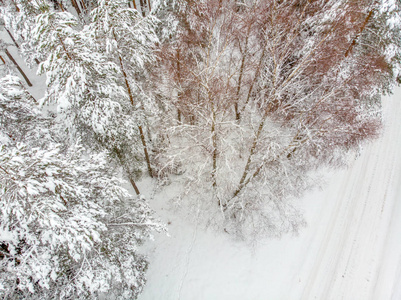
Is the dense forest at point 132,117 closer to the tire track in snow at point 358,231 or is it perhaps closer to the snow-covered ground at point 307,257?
the snow-covered ground at point 307,257

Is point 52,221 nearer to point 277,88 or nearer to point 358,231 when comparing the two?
point 277,88

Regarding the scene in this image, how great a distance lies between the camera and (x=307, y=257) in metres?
11.3

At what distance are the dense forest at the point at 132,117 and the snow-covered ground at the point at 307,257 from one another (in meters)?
1.17

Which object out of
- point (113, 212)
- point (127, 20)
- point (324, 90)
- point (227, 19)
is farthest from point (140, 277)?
point (227, 19)

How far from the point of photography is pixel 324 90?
8.80m

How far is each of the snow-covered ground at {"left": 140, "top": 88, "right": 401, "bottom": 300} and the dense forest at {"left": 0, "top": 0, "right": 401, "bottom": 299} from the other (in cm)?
117

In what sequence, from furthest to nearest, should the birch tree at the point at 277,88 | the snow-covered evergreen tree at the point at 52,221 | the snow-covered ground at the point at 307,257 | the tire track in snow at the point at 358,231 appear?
the tire track in snow at the point at 358,231 → the snow-covered ground at the point at 307,257 → the birch tree at the point at 277,88 → the snow-covered evergreen tree at the point at 52,221

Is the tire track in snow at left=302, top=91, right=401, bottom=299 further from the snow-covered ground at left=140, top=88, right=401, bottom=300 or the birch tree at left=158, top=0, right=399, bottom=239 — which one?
the birch tree at left=158, top=0, right=399, bottom=239

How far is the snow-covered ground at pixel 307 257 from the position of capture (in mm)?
10516

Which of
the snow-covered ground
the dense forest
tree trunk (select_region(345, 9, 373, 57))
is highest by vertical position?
tree trunk (select_region(345, 9, 373, 57))

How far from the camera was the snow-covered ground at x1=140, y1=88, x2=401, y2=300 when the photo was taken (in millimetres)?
10516

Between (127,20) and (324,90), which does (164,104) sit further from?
(324,90)

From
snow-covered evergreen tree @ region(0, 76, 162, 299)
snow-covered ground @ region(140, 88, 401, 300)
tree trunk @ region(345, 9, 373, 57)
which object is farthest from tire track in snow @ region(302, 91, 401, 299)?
snow-covered evergreen tree @ region(0, 76, 162, 299)

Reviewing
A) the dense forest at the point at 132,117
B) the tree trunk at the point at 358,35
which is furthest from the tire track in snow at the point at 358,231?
the tree trunk at the point at 358,35
